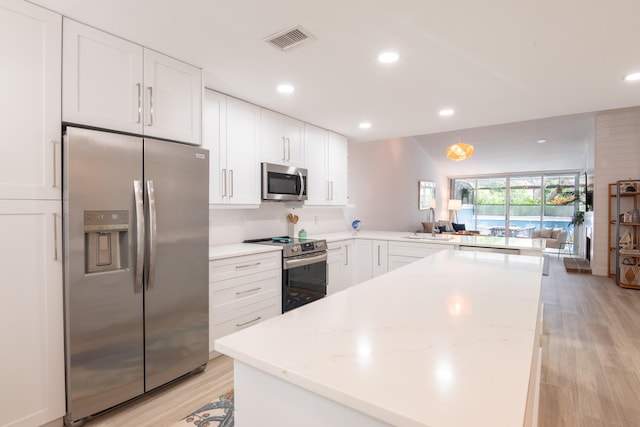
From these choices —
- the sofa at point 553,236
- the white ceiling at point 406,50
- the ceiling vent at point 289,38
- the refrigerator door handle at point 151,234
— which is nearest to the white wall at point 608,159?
the sofa at point 553,236

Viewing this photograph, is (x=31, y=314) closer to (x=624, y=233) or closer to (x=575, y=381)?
(x=575, y=381)

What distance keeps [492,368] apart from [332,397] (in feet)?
1.27

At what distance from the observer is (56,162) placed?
1.76 metres

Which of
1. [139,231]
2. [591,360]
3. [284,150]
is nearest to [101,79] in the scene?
[139,231]

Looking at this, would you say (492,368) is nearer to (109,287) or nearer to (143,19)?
(109,287)

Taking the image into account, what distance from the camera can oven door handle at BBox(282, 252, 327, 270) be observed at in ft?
10.5

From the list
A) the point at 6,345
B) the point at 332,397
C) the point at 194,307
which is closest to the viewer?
the point at 332,397

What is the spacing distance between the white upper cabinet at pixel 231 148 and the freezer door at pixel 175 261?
1.80 ft

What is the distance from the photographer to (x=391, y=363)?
77 cm

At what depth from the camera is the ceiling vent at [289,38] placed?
1.95 meters

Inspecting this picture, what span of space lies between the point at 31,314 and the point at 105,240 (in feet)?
1.62

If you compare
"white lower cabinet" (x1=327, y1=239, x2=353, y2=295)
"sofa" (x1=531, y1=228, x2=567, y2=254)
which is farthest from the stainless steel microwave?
"sofa" (x1=531, y1=228, x2=567, y2=254)

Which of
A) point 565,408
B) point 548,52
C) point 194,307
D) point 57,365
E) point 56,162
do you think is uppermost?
point 548,52

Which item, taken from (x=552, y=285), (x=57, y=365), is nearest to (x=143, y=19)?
(x=57, y=365)
